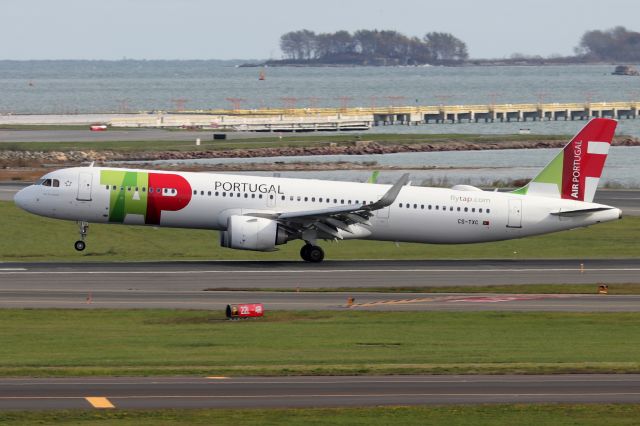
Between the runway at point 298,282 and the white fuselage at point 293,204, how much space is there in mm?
1867

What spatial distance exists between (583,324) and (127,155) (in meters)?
87.5

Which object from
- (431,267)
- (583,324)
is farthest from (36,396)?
(431,267)

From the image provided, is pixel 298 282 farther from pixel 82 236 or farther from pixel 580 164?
pixel 580 164

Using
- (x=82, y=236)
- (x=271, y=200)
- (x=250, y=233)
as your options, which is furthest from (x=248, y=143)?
(x=250, y=233)

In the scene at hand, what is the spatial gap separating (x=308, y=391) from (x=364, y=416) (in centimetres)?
291

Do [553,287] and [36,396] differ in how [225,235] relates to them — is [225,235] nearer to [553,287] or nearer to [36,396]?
[553,287]

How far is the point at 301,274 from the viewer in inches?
2176

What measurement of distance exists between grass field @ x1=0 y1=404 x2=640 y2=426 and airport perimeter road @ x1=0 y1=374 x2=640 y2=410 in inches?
27.8

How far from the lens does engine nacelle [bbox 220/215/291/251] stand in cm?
5719

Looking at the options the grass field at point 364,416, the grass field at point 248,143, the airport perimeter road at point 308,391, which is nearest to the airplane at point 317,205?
the airport perimeter road at point 308,391

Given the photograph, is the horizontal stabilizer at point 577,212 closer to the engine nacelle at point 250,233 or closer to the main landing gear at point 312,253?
the main landing gear at point 312,253

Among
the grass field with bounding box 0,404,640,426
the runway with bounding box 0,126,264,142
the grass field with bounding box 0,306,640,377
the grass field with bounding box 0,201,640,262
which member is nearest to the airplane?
the grass field with bounding box 0,201,640,262

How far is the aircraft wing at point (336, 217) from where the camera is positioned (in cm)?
5694

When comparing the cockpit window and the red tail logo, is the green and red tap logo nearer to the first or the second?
the cockpit window
